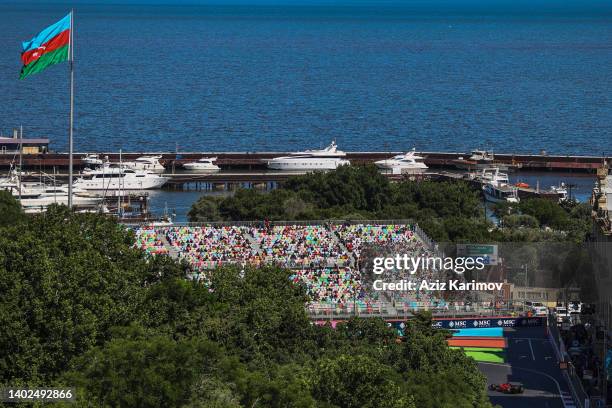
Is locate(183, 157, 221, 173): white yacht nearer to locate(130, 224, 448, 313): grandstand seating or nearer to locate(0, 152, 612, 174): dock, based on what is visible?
locate(0, 152, 612, 174): dock

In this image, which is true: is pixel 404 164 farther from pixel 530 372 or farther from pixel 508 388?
pixel 508 388

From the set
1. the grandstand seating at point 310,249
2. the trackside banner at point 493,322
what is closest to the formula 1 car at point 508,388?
the trackside banner at point 493,322

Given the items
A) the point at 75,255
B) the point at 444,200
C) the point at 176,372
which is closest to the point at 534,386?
the point at 75,255

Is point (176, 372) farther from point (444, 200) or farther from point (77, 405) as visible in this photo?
point (444, 200)

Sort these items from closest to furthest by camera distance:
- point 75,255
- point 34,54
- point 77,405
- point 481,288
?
point 77,405 → point 75,255 → point 34,54 → point 481,288

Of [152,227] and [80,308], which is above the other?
[152,227]

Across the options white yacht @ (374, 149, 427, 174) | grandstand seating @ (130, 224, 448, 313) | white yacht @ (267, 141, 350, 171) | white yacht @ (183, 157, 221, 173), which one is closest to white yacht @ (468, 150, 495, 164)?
white yacht @ (374, 149, 427, 174)

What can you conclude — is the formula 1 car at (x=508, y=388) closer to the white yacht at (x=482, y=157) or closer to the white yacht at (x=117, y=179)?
the white yacht at (x=117, y=179)
